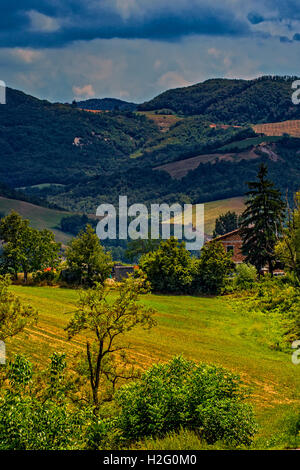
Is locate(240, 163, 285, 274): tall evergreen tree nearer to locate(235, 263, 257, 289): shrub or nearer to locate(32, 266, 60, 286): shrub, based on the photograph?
locate(235, 263, 257, 289): shrub

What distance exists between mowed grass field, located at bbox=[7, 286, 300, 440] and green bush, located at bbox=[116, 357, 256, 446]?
3919mm

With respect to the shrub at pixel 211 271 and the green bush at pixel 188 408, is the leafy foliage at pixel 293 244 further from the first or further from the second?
the green bush at pixel 188 408

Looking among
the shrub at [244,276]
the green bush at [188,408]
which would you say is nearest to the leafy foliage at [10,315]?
the green bush at [188,408]

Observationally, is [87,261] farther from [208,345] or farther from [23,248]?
[208,345]

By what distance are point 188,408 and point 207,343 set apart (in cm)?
2606

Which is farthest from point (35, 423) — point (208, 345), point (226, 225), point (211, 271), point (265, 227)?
point (226, 225)

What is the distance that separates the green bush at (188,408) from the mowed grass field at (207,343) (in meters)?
3.92

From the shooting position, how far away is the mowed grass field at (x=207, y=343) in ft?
101

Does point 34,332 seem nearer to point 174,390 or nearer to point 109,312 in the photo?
point 109,312

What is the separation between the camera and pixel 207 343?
144 ft

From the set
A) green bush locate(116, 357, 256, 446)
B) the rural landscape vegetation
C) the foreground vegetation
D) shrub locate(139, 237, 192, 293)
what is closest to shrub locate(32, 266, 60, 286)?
the rural landscape vegetation
